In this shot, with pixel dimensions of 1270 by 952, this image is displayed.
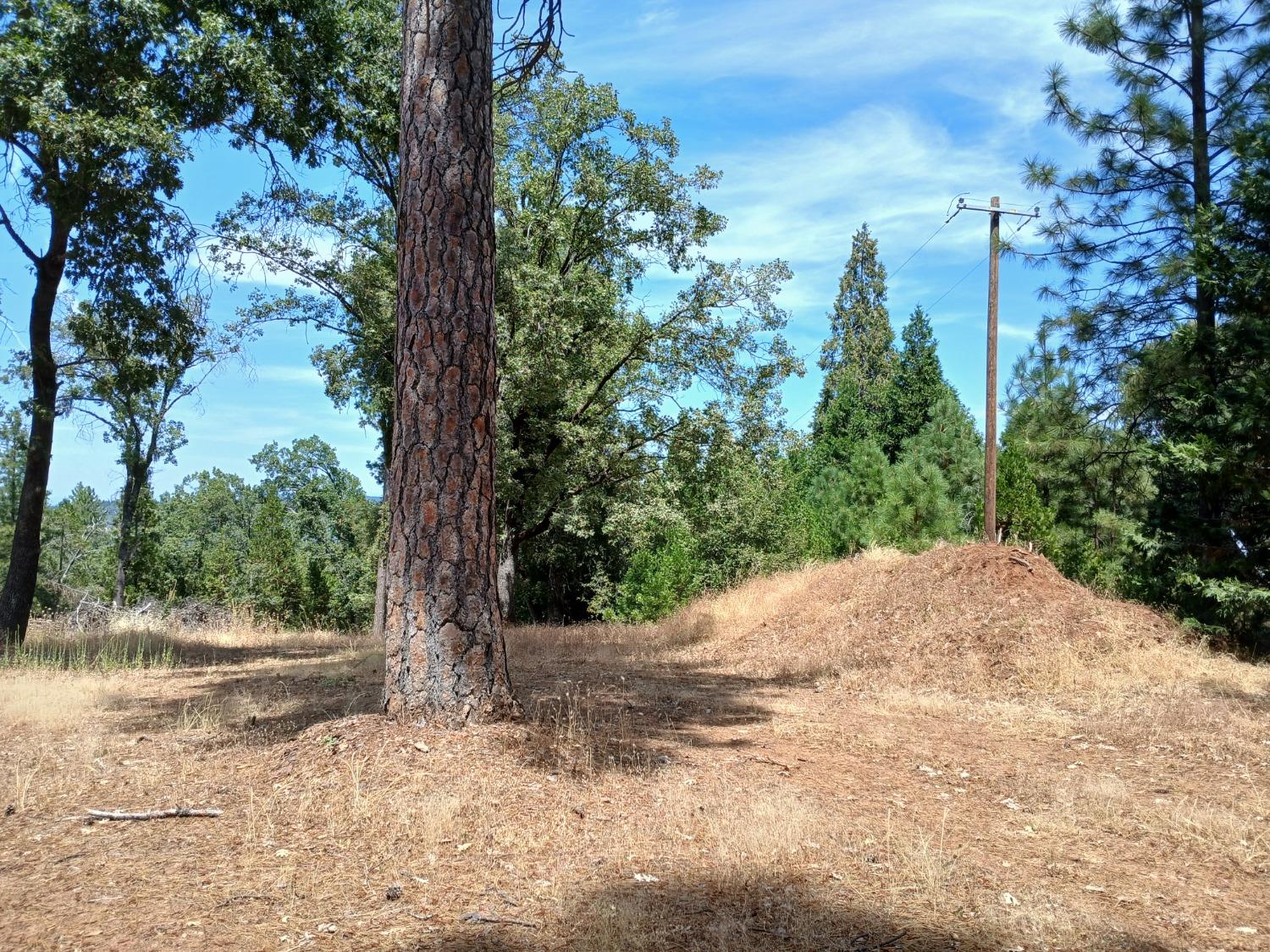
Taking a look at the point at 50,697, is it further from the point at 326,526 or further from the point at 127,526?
the point at 326,526

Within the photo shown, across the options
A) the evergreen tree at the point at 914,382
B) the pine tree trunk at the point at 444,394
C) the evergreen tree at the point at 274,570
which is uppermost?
the evergreen tree at the point at 914,382

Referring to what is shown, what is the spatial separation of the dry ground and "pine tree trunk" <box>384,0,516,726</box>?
37 cm

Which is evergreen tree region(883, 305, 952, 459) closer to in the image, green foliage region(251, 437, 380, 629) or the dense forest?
the dense forest

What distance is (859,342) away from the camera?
129ft

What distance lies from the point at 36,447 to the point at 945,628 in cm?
1270

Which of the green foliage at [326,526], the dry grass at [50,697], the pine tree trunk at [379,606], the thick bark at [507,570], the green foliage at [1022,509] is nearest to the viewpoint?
the dry grass at [50,697]

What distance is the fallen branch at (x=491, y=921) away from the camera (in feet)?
10.3

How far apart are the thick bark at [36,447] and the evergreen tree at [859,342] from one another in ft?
87.1

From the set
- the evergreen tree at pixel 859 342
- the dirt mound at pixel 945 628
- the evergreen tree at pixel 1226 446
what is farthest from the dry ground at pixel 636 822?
the evergreen tree at pixel 859 342

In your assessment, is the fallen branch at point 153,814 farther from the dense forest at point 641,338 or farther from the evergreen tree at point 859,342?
the evergreen tree at point 859,342

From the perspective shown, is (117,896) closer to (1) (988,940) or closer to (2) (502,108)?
(1) (988,940)

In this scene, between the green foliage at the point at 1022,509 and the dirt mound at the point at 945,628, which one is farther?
the green foliage at the point at 1022,509

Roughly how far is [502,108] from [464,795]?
650 inches

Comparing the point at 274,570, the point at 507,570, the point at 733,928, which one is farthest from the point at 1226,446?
the point at 274,570
